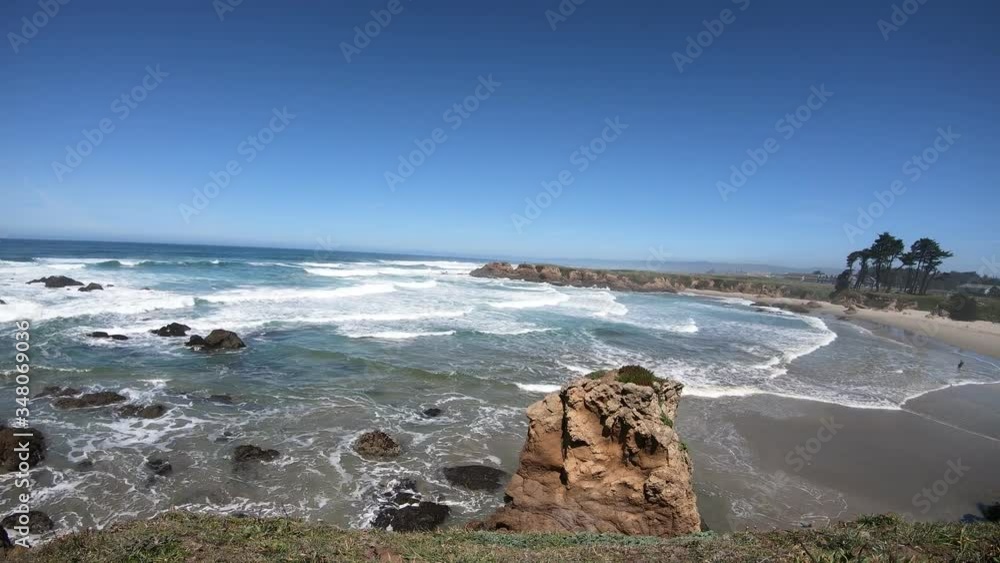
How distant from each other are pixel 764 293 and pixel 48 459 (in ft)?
267

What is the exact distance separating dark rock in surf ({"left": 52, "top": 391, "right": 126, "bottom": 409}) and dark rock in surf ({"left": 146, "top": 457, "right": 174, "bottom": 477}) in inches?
184

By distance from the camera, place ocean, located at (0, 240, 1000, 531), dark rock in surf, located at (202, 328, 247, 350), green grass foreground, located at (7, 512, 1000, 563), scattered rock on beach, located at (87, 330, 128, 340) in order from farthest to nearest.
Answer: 1. scattered rock on beach, located at (87, 330, 128, 340)
2. dark rock in surf, located at (202, 328, 247, 350)
3. ocean, located at (0, 240, 1000, 531)
4. green grass foreground, located at (7, 512, 1000, 563)

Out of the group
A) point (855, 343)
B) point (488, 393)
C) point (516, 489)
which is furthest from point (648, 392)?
point (855, 343)

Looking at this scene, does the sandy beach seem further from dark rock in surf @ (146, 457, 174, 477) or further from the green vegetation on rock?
dark rock in surf @ (146, 457, 174, 477)

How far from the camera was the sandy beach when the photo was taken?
34.8m

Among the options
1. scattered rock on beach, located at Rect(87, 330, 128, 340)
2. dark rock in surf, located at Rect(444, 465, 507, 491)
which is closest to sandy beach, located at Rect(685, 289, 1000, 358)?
dark rock in surf, located at Rect(444, 465, 507, 491)

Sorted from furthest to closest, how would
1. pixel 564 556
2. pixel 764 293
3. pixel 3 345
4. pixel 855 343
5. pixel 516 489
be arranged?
1. pixel 764 293
2. pixel 855 343
3. pixel 3 345
4. pixel 516 489
5. pixel 564 556

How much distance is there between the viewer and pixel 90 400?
13195mm

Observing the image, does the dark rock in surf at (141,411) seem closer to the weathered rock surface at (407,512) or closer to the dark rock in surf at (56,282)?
the weathered rock surface at (407,512)

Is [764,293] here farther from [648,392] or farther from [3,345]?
[3,345]

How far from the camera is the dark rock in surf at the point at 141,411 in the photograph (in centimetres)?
1260

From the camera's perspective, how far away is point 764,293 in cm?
7156

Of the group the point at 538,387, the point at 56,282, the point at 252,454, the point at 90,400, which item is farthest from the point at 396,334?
the point at 56,282

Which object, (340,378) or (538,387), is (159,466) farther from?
(538,387)
